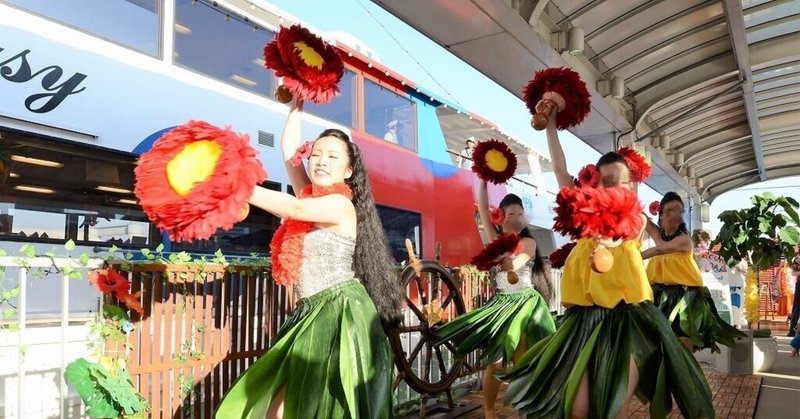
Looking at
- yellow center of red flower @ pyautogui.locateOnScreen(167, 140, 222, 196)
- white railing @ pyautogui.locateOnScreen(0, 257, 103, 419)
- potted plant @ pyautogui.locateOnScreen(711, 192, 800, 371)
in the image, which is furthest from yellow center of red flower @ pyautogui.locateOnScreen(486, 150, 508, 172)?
potted plant @ pyautogui.locateOnScreen(711, 192, 800, 371)

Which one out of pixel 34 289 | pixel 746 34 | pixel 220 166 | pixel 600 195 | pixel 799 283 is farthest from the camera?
pixel 799 283

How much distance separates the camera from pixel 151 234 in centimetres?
463

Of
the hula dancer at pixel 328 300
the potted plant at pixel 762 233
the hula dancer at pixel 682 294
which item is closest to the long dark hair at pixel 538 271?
the hula dancer at pixel 682 294

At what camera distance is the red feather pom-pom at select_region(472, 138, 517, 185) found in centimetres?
413

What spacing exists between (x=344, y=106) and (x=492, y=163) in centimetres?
308

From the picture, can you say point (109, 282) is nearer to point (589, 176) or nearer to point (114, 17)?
point (589, 176)

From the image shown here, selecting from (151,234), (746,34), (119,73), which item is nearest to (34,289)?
(151,234)

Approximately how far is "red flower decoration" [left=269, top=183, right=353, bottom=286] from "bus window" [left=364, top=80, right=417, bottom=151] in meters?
4.70

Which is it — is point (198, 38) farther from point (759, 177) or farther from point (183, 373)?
point (759, 177)

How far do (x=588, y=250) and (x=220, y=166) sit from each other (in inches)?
69.7

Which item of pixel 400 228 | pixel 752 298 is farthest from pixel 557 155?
pixel 752 298

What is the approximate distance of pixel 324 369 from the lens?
2271 mm

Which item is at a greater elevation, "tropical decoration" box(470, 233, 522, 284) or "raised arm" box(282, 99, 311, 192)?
"raised arm" box(282, 99, 311, 192)

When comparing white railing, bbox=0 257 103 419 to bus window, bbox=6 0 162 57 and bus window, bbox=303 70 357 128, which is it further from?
bus window, bbox=303 70 357 128
